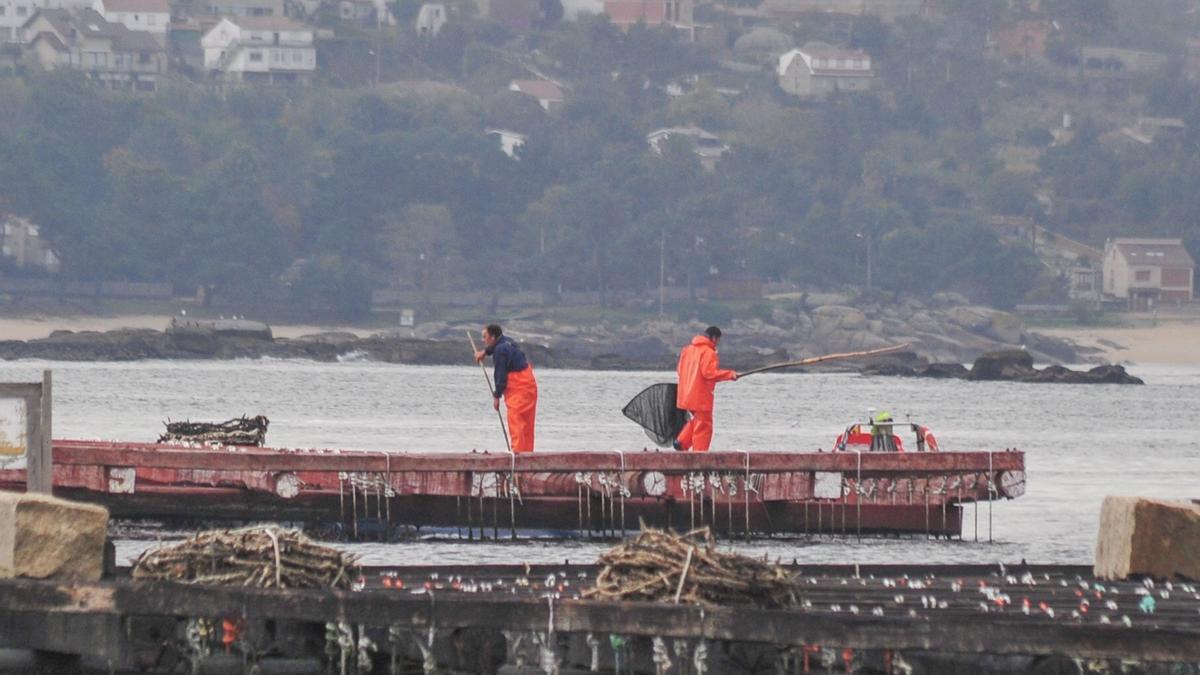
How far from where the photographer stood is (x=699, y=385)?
22438mm

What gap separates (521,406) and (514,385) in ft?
0.76

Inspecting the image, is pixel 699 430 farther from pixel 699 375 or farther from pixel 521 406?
pixel 521 406

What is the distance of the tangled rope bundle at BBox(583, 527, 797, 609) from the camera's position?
37.5 ft

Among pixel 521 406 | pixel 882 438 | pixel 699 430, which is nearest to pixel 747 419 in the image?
pixel 882 438

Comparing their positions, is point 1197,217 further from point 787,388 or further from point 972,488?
point 972,488

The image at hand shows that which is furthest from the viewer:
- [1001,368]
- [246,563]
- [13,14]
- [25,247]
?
[13,14]

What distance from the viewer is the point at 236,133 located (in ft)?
522

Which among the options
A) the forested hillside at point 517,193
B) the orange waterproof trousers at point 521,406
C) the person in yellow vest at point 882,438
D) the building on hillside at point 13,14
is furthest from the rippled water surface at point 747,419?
the building on hillside at point 13,14

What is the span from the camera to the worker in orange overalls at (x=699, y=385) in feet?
73.2

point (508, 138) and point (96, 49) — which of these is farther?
point (96, 49)

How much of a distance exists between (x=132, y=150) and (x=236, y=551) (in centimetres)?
14198

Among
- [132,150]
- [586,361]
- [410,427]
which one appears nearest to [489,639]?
[410,427]

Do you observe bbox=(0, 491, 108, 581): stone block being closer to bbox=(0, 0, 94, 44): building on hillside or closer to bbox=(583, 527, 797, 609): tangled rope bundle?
bbox=(583, 527, 797, 609): tangled rope bundle

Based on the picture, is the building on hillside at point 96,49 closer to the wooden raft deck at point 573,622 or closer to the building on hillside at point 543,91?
the building on hillside at point 543,91
